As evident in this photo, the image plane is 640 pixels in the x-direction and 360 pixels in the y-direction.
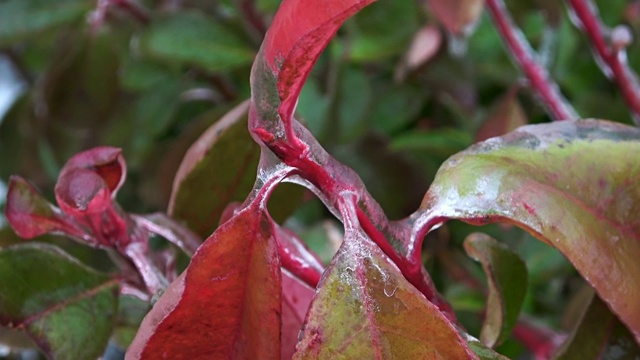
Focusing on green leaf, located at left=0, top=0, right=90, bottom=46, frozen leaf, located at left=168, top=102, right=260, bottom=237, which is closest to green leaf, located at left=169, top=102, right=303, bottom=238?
frozen leaf, located at left=168, top=102, right=260, bottom=237

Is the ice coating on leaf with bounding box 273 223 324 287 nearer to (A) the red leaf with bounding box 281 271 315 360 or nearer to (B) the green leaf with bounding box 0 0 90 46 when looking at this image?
(A) the red leaf with bounding box 281 271 315 360

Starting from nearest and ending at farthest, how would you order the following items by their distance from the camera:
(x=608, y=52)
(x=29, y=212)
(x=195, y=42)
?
(x=29, y=212) < (x=608, y=52) < (x=195, y=42)

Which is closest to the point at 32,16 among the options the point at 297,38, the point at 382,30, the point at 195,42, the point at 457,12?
the point at 195,42

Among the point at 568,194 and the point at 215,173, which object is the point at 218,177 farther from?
the point at 568,194

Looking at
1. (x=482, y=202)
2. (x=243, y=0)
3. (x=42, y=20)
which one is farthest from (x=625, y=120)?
(x=42, y=20)

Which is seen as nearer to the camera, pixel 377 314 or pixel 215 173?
pixel 377 314

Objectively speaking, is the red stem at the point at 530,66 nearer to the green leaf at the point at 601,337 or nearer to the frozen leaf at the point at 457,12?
the frozen leaf at the point at 457,12
